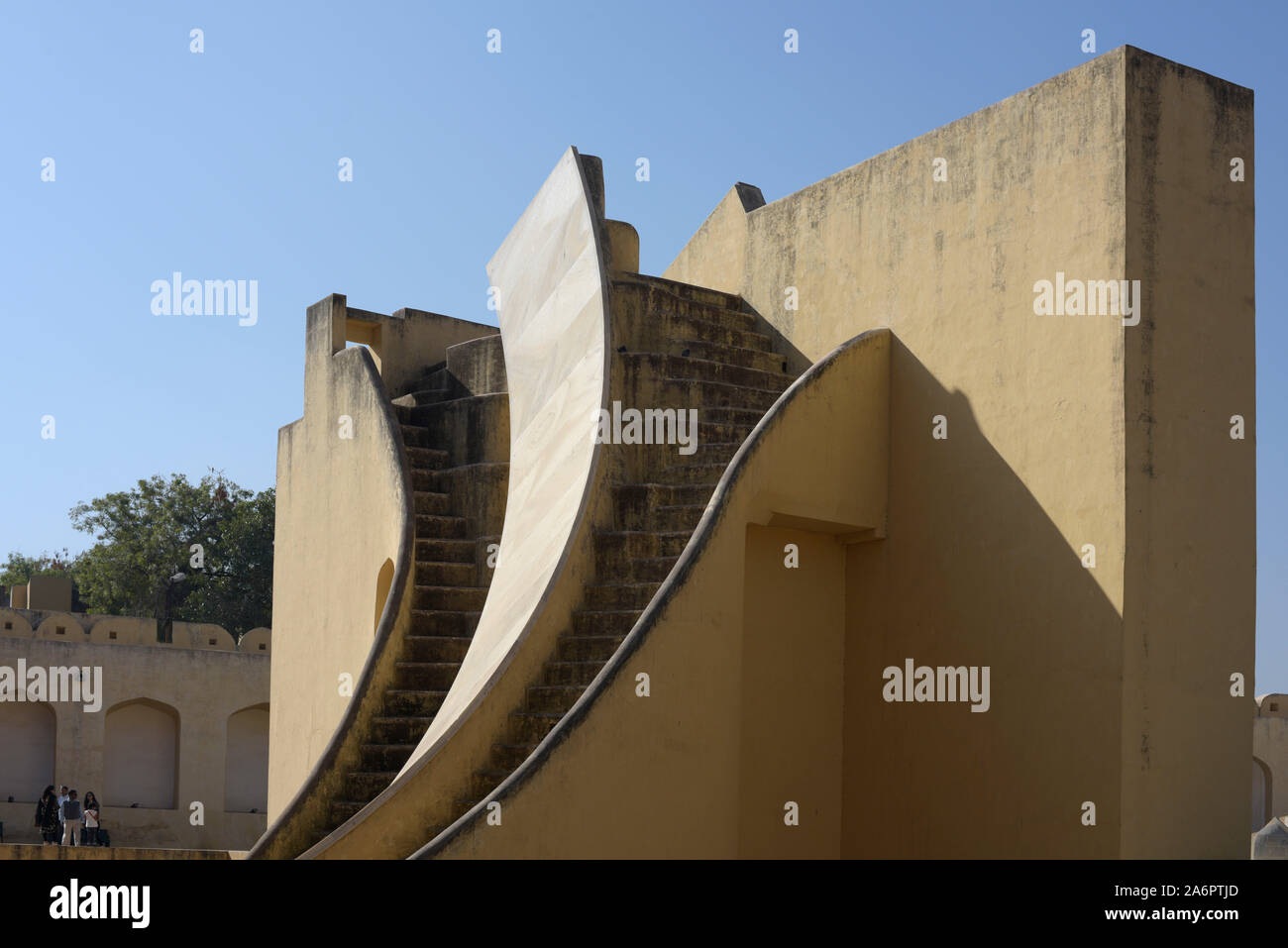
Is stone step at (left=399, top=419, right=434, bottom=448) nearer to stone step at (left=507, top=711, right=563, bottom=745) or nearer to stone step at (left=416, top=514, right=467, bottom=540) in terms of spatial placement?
stone step at (left=416, top=514, right=467, bottom=540)

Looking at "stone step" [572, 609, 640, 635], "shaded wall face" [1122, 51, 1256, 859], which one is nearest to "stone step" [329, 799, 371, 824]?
"stone step" [572, 609, 640, 635]

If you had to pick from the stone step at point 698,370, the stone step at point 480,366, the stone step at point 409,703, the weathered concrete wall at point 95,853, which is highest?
the stone step at point 480,366

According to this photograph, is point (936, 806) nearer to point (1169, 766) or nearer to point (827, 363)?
point (1169, 766)

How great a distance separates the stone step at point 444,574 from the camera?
30.9 ft

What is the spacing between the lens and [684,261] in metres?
11.2

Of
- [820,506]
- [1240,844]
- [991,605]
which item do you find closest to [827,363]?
[820,506]

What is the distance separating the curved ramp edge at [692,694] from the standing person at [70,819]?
39.3 ft

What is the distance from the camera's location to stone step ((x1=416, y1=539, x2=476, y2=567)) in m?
9.58

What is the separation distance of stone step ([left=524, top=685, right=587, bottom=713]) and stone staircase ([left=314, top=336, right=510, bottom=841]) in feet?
4.33

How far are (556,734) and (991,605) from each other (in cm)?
253

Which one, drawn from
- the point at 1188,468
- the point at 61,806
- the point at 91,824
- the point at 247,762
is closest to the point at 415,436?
the point at 1188,468

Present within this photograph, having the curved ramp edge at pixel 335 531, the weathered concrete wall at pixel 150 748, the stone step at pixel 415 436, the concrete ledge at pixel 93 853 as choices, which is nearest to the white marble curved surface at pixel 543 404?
the curved ramp edge at pixel 335 531

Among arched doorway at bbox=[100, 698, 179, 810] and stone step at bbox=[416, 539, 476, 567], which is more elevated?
stone step at bbox=[416, 539, 476, 567]

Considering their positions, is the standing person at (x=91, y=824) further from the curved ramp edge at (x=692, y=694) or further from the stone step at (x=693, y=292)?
the curved ramp edge at (x=692, y=694)
